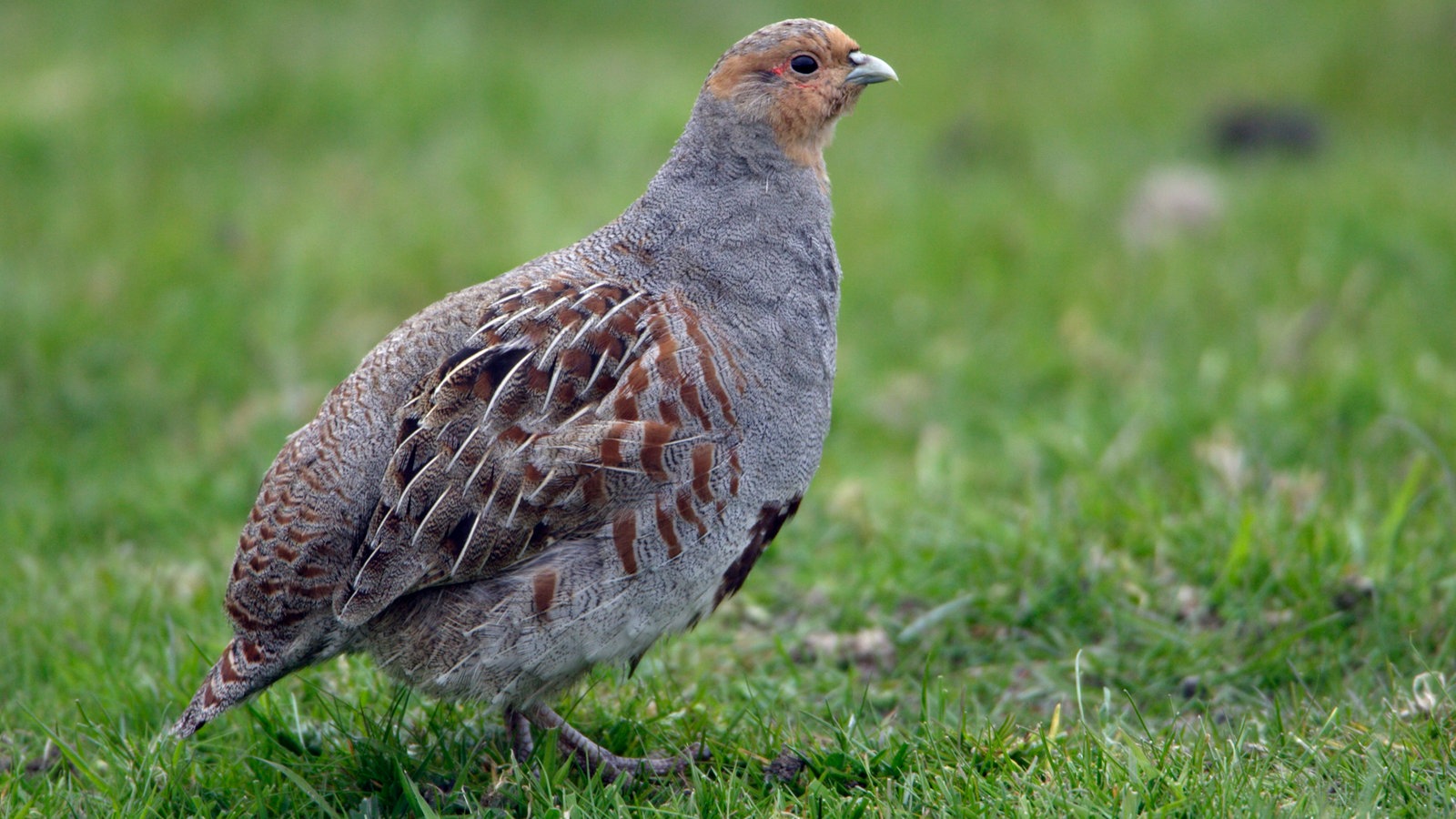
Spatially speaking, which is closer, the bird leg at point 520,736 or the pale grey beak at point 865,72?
the bird leg at point 520,736

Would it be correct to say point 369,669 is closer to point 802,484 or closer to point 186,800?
point 186,800

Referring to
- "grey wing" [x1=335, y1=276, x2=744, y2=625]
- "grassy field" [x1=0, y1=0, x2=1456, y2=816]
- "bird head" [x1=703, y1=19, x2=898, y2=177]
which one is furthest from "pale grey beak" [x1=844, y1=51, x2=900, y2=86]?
"grassy field" [x1=0, y1=0, x2=1456, y2=816]

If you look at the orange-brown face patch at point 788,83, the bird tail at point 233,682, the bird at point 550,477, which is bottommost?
the bird tail at point 233,682

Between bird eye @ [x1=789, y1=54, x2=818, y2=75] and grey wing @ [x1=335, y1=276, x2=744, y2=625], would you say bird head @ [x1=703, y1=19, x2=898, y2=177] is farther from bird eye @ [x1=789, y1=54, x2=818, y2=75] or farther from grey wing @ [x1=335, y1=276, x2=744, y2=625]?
grey wing @ [x1=335, y1=276, x2=744, y2=625]

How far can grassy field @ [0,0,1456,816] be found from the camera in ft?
10.7

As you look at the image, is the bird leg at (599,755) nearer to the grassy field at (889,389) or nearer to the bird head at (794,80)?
the grassy field at (889,389)

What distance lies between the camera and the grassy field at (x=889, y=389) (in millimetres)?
3271

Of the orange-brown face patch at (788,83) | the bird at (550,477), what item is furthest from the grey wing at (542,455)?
the orange-brown face patch at (788,83)

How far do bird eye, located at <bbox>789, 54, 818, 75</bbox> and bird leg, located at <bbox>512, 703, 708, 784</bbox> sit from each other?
5.65ft

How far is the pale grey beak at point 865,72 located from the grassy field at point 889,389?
156 centimetres

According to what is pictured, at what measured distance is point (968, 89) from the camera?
10.0 m

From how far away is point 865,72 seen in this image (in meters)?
3.59

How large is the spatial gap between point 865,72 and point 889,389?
2795 millimetres

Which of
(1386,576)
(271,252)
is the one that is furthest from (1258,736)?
(271,252)
